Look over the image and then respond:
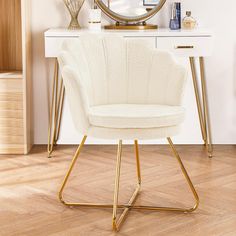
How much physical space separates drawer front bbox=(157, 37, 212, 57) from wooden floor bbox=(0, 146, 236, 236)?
699mm

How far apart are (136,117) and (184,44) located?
50.6 inches

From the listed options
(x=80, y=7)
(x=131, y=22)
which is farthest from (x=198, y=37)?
(x=80, y=7)

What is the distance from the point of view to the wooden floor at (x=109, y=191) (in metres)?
2.76

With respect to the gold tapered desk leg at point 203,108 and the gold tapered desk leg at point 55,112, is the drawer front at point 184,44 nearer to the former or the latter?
the gold tapered desk leg at point 203,108

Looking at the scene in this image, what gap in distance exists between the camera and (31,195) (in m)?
3.21

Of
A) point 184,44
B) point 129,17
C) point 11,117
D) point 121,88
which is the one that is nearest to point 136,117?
point 121,88

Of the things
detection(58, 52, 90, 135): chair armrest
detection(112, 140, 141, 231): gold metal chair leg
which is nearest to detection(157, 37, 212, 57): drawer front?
detection(112, 140, 141, 231): gold metal chair leg

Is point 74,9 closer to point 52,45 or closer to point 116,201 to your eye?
point 52,45

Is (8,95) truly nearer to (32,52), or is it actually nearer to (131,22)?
(32,52)

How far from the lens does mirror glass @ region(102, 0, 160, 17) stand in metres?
4.24

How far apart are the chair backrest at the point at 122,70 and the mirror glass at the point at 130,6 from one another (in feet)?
3.35

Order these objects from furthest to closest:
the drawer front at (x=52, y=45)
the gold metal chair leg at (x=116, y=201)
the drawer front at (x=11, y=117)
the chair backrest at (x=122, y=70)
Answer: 1. the drawer front at (x=11, y=117)
2. the drawer front at (x=52, y=45)
3. the chair backrest at (x=122, y=70)
4. the gold metal chair leg at (x=116, y=201)

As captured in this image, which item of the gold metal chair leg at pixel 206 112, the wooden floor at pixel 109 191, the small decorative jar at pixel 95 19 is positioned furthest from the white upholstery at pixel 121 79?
the gold metal chair leg at pixel 206 112

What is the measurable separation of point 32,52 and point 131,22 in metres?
0.73
